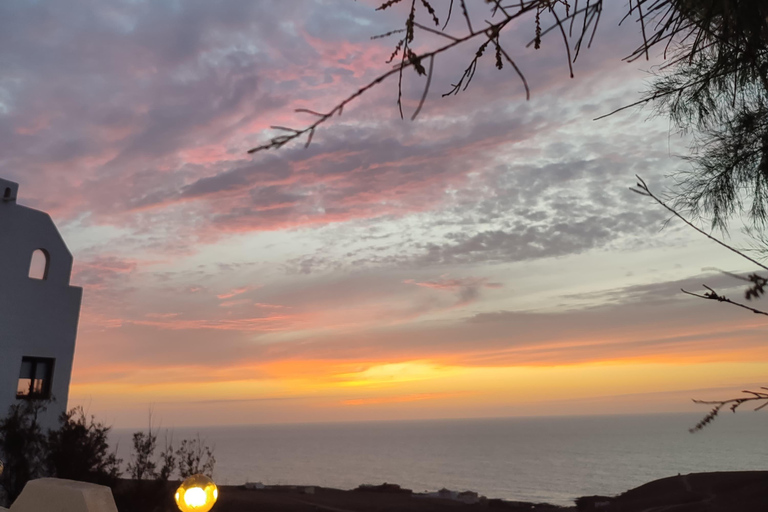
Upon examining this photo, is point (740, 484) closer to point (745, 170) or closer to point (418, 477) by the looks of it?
point (745, 170)

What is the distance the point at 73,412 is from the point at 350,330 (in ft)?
115

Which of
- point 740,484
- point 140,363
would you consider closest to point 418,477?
point 140,363

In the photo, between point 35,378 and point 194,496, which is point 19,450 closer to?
point 35,378

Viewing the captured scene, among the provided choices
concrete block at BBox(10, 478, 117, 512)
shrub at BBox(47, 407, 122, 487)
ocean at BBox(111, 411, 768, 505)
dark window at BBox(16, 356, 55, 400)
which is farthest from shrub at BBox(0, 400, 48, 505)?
ocean at BBox(111, 411, 768, 505)

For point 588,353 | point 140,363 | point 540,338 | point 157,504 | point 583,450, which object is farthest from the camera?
point 583,450

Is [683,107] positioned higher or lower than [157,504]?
higher

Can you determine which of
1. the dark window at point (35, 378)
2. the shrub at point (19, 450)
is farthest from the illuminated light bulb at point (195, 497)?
the dark window at point (35, 378)

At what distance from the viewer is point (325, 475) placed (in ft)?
268

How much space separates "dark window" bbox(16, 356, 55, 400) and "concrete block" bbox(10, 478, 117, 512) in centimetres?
1322

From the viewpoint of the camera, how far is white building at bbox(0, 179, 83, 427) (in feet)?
45.7

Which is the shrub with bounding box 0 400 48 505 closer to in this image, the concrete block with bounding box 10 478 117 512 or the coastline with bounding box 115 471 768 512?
the coastline with bounding box 115 471 768 512

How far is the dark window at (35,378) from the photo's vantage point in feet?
46.4

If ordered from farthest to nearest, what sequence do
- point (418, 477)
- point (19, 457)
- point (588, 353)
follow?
point (418, 477), point (588, 353), point (19, 457)

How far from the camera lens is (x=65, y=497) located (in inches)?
107
